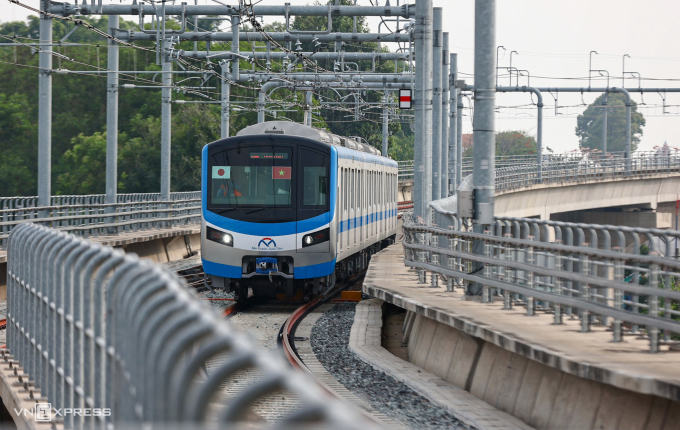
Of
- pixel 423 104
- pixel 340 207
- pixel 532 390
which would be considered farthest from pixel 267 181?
pixel 532 390

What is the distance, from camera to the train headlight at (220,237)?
18.0 metres

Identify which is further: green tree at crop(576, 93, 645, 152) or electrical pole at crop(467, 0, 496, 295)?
green tree at crop(576, 93, 645, 152)

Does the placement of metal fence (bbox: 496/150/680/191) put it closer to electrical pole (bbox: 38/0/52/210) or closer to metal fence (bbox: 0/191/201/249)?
metal fence (bbox: 0/191/201/249)

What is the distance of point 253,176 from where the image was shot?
59.4 feet

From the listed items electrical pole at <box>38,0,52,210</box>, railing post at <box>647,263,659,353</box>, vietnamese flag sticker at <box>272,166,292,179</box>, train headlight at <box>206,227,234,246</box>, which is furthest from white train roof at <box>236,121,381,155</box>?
railing post at <box>647,263,659,353</box>

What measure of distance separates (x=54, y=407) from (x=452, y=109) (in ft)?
137

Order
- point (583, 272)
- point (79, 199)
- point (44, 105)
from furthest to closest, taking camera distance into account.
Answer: point (79, 199)
point (44, 105)
point (583, 272)

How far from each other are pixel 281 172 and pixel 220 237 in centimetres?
158

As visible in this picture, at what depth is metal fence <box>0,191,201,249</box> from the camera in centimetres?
2269

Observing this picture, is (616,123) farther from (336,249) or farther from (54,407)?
(54,407)

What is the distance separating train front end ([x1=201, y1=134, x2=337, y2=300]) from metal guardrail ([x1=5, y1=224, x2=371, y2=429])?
8.91 m

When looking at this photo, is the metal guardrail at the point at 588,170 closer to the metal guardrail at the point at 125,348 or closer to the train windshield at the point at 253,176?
the train windshield at the point at 253,176

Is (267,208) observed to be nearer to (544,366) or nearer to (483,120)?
(483,120)

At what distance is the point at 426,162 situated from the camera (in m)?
22.3
